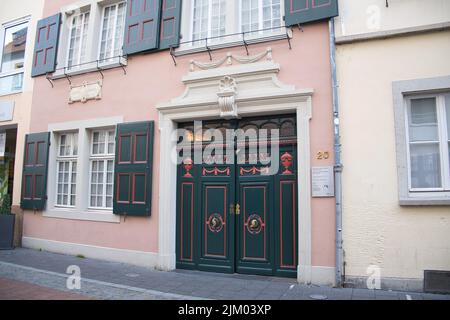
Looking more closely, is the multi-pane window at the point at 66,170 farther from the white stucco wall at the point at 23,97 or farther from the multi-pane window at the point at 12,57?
the multi-pane window at the point at 12,57

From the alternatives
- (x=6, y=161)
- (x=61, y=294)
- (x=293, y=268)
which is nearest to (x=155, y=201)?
(x=61, y=294)

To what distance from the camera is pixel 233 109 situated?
6.65 m

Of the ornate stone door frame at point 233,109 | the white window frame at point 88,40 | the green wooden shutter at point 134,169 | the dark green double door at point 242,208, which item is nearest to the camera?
the ornate stone door frame at point 233,109

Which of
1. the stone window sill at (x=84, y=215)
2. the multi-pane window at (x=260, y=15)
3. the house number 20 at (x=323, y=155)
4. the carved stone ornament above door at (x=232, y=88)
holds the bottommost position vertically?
the stone window sill at (x=84, y=215)

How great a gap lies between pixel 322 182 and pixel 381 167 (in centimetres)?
93

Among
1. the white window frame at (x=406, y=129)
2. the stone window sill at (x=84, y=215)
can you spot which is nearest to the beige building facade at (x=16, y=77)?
the stone window sill at (x=84, y=215)

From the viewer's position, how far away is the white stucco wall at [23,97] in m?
9.74

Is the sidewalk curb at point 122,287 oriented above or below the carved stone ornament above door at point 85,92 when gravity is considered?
below

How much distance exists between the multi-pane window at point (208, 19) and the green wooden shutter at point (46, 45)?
403 cm

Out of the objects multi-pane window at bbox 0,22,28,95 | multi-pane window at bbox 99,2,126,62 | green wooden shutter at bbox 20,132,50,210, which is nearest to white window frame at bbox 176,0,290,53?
multi-pane window at bbox 99,2,126,62

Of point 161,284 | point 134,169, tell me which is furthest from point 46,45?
point 161,284

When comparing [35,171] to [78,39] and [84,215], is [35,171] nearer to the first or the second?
[84,215]

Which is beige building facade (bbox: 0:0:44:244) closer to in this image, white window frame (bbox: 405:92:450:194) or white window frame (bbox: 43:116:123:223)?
white window frame (bbox: 43:116:123:223)

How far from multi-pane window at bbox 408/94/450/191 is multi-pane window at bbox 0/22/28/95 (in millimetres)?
9918
